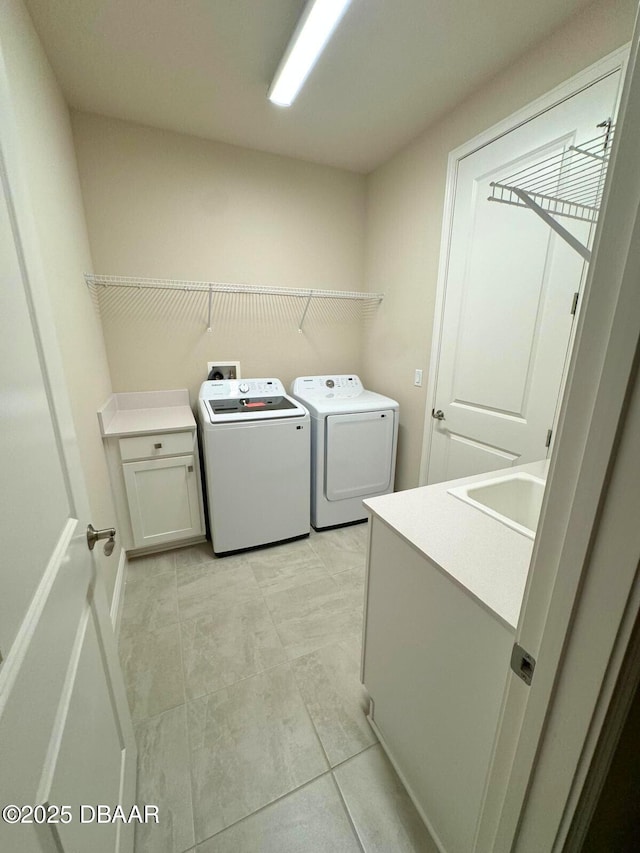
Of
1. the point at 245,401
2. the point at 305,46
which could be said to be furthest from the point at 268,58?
the point at 245,401

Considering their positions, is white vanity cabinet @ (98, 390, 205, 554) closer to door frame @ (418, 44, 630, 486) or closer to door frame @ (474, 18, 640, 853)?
door frame @ (418, 44, 630, 486)

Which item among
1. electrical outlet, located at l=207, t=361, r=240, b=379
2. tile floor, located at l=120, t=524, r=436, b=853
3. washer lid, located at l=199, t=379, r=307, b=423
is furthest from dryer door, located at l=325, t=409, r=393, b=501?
electrical outlet, located at l=207, t=361, r=240, b=379

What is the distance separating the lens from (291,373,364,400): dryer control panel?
8.80ft

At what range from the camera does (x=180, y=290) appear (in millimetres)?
2361

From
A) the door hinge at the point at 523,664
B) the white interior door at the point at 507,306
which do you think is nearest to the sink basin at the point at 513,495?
the white interior door at the point at 507,306

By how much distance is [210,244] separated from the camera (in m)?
2.38

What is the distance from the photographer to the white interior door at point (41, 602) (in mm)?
430

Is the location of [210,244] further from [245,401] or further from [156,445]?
[156,445]

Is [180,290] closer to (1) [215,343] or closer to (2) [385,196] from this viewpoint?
(1) [215,343]

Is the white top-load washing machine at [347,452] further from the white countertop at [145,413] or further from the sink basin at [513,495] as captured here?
the sink basin at [513,495]

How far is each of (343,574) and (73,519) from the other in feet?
5.37

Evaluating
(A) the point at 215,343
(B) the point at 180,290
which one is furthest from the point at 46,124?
(A) the point at 215,343

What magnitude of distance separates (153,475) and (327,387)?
4.73 feet

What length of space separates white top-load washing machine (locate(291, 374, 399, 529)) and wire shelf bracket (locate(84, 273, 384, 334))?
68cm
